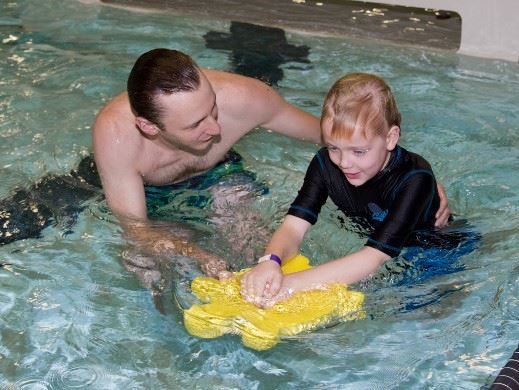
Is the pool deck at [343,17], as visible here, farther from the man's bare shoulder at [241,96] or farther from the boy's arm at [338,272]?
the boy's arm at [338,272]

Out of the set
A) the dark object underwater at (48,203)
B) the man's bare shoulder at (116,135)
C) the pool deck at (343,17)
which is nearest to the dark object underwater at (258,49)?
the pool deck at (343,17)

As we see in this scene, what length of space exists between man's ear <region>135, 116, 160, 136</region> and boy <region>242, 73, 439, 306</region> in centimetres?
68

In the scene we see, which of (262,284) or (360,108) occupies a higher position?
(360,108)

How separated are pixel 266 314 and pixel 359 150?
65cm

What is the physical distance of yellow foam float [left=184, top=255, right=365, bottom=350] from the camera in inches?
107

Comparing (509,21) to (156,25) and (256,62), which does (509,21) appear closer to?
(256,62)

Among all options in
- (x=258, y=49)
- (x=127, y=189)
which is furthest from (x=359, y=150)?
(x=258, y=49)

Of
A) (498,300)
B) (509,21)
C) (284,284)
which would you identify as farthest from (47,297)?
(509,21)

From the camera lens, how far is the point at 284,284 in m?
2.81

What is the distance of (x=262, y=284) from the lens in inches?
109

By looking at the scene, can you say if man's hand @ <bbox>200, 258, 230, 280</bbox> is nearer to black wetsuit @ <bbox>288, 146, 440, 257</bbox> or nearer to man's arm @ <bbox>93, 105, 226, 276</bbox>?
man's arm @ <bbox>93, 105, 226, 276</bbox>

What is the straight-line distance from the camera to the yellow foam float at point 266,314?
272cm

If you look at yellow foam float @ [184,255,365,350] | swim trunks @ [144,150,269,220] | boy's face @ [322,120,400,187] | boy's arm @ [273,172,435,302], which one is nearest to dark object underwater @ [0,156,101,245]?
swim trunks @ [144,150,269,220]

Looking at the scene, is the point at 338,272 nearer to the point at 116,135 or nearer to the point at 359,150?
the point at 359,150
